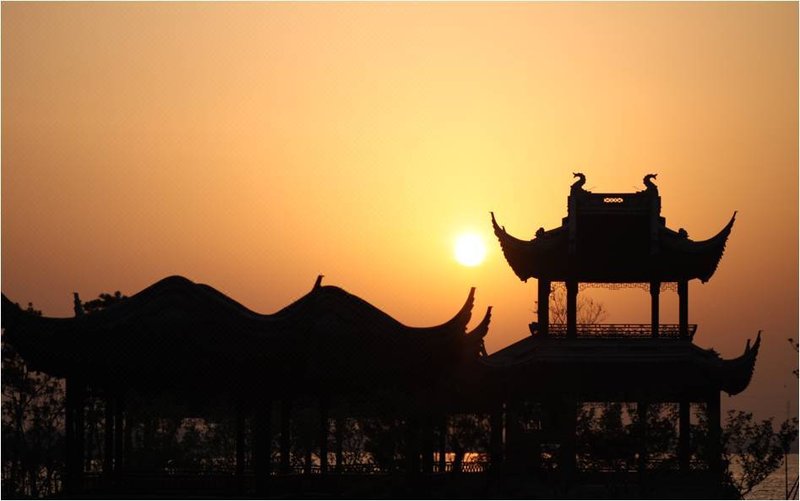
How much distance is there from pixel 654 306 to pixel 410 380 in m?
13.5

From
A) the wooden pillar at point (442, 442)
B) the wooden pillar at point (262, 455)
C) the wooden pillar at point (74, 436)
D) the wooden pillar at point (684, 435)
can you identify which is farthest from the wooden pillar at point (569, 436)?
the wooden pillar at point (74, 436)

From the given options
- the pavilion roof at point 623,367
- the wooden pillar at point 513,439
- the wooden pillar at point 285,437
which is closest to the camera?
the wooden pillar at point 285,437

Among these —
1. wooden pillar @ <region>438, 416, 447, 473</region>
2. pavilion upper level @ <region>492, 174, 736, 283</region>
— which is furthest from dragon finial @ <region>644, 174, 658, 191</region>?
wooden pillar @ <region>438, 416, 447, 473</region>

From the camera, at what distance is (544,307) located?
173 ft

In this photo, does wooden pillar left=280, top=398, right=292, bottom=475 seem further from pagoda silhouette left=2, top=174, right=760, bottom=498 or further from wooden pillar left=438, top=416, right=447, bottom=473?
wooden pillar left=438, top=416, right=447, bottom=473

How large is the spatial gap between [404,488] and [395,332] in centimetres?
422

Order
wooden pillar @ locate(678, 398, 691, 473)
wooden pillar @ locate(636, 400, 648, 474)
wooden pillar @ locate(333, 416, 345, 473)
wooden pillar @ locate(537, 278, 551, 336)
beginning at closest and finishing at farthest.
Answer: wooden pillar @ locate(333, 416, 345, 473)
wooden pillar @ locate(636, 400, 648, 474)
wooden pillar @ locate(678, 398, 691, 473)
wooden pillar @ locate(537, 278, 551, 336)

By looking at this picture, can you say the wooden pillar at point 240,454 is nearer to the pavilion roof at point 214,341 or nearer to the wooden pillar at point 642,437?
the pavilion roof at point 214,341

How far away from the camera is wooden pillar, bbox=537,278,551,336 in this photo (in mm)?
52219

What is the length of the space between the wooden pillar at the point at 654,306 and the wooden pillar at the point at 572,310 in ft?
8.12

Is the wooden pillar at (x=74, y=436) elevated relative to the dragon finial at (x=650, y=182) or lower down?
lower down

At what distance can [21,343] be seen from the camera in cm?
4100

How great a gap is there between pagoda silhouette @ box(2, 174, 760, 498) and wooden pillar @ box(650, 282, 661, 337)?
0.12 m

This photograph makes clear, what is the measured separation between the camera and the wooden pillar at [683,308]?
5181cm
